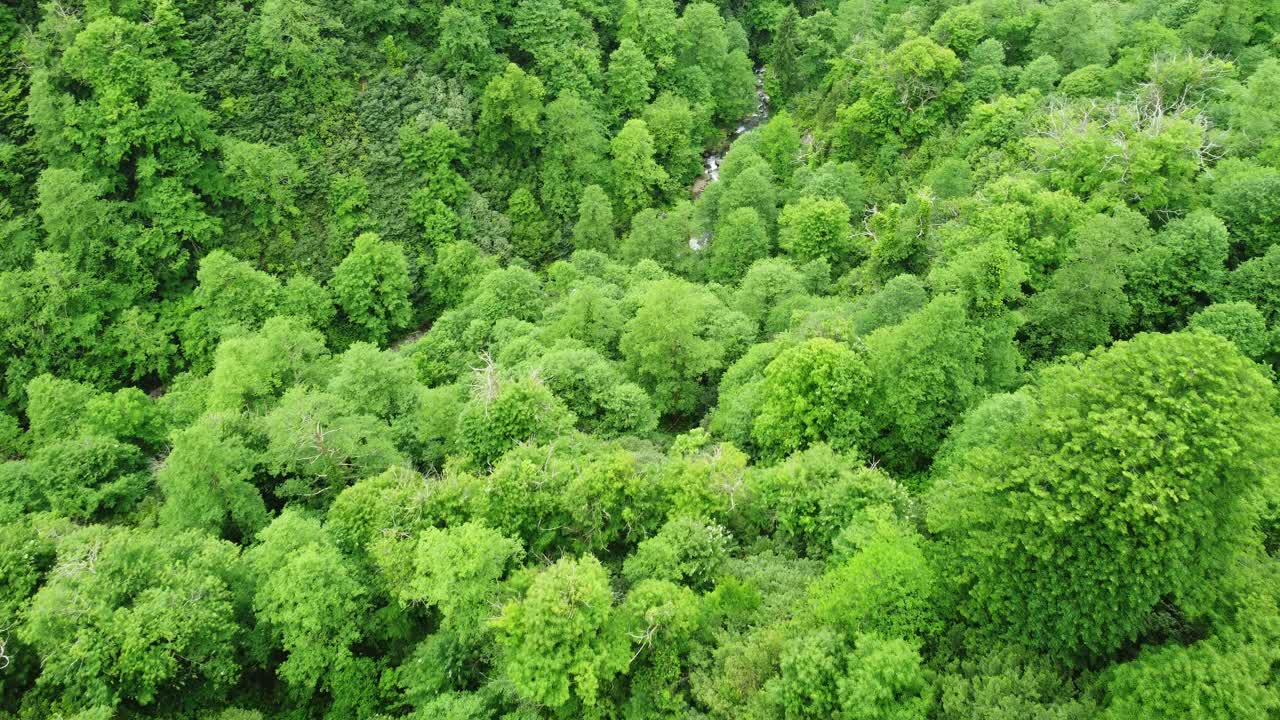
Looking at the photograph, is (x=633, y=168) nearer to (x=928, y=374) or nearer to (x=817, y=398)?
(x=817, y=398)

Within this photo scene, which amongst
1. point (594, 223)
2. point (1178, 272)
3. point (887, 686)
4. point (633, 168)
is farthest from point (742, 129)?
point (887, 686)

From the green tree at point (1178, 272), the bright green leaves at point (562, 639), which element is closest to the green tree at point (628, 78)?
the green tree at point (1178, 272)

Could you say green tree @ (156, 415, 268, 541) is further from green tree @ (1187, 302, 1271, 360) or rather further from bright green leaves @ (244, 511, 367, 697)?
green tree @ (1187, 302, 1271, 360)

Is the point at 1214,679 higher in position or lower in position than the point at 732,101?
higher

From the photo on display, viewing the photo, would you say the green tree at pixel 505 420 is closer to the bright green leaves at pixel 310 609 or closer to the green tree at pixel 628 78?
the bright green leaves at pixel 310 609

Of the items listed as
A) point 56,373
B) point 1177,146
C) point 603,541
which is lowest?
point 56,373

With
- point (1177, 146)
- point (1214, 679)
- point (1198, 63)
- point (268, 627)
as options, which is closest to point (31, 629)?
point (268, 627)

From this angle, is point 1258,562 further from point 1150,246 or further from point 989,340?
point 1150,246
